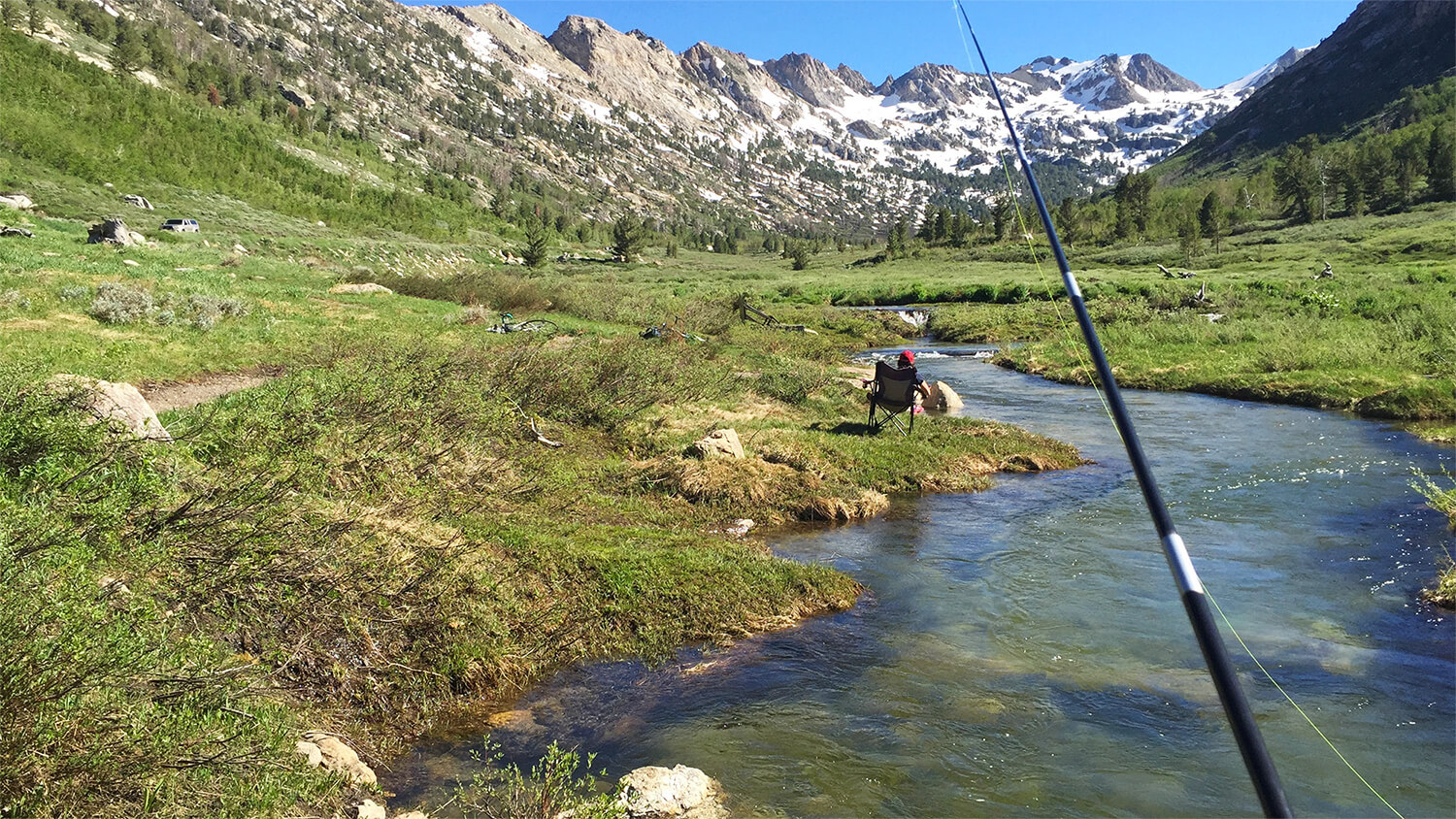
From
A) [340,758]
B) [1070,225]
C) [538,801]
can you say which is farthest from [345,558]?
A: [1070,225]

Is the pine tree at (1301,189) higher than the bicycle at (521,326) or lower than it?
higher

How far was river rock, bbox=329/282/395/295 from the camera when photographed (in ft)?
96.8

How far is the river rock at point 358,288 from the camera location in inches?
1161

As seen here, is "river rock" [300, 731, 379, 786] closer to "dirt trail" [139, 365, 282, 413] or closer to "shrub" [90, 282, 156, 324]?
"dirt trail" [139, 365, 282, 413]

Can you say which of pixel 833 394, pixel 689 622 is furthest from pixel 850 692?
pixel 833 394

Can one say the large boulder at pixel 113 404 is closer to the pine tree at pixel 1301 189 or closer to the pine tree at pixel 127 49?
the pine tree at pixel 127 49

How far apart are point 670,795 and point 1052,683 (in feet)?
13.2

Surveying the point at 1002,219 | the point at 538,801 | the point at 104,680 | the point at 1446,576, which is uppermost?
the point at 1002,219

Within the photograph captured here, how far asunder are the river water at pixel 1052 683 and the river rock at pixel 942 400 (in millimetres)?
7709

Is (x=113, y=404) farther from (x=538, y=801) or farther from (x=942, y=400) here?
(x=942, y=400)

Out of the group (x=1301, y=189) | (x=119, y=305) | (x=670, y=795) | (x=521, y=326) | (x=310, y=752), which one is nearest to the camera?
(x=310, y=752)

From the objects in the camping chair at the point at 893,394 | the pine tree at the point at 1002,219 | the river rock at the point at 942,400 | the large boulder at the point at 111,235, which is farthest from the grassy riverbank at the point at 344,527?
the pine tree at the point at 1002,219

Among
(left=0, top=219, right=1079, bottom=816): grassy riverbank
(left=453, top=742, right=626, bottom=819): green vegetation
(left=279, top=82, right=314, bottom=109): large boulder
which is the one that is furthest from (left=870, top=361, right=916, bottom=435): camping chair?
(left=279, top=82, right=314, bottom=109): large boulder

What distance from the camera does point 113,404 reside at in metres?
7.60
